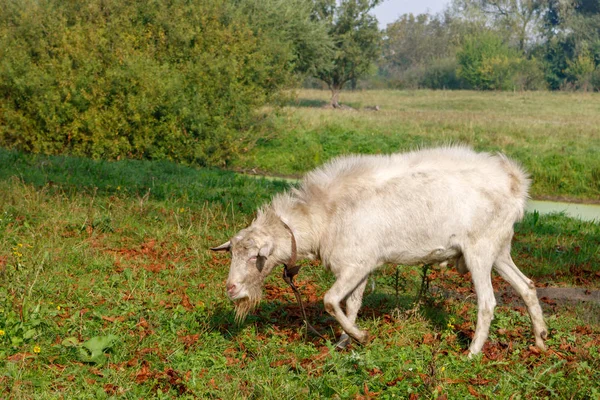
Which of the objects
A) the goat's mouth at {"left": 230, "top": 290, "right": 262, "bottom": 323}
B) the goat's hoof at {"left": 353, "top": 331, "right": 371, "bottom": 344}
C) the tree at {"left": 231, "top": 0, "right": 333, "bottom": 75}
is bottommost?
the goat's hoof at {"left": 353, "top": 331, "right": 371, "bottom": 344}

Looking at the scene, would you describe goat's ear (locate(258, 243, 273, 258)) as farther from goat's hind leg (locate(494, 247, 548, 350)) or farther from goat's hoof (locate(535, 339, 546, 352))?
goat's hoof (locate(535, 339, 546, 352))

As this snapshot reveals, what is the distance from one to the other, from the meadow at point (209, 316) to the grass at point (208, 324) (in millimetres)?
17

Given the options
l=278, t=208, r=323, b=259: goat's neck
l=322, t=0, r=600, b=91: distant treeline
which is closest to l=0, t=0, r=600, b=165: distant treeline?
l=278, t=208, r=323, b=259: goat's neck

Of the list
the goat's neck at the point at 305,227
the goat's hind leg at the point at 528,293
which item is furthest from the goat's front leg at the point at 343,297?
the goat's hind leg at the point at 528,293

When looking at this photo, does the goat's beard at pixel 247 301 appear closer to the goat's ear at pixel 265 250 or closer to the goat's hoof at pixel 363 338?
the goat's ear at pixel 265 250

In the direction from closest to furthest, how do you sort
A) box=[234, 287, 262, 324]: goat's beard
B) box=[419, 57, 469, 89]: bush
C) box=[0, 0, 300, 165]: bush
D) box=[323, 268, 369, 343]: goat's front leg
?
box=[323, 268, 369, 343]: goat's front leg, box=[234, 287, 262, 324]: goat's beard, box=[0, 0, 300, 165]: bush, box=[419, 57, 469, 89]: bush

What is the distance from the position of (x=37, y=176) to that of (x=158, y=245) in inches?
192

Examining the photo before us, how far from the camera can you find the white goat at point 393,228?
20.0ft

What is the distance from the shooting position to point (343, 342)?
6.36m

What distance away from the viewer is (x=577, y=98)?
165 ft

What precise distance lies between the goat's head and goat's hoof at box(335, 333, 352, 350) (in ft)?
2.77

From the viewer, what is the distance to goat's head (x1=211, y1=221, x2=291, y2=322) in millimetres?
6082

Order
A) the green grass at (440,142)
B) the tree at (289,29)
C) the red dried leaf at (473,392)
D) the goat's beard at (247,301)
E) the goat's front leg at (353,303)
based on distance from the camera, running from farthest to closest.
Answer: the tree at (289,29) < the green grass at (440,142) < the goat's front leg at (353,303) < the goat's beard at (247,301) < the red dried leaf at (473,392)

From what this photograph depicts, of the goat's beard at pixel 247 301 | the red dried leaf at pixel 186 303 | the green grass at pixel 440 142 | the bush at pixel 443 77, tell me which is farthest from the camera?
the bush at pixel 443 77
